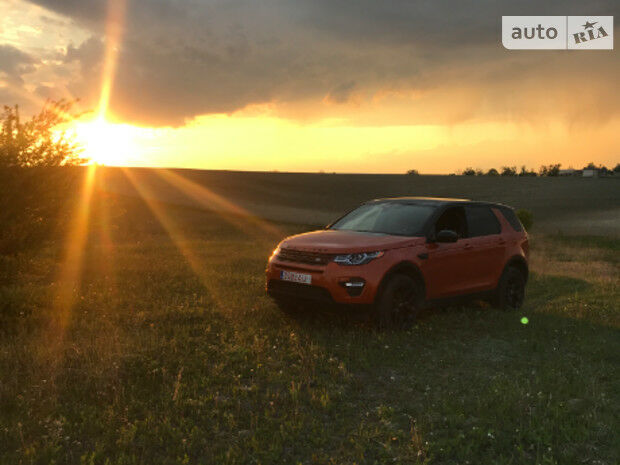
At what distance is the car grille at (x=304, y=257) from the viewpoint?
7.50m

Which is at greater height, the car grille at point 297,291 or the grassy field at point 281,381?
the car grille at point 297,291

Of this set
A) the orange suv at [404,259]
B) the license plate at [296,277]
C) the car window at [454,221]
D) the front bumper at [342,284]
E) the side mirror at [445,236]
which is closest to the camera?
the front bumper at [342,284]

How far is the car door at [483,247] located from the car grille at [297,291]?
2.74 metres

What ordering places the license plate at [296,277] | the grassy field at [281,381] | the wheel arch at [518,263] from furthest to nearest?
the wheel arch at [518,263] → the license plate at [296,277] → the grassy field at [281,381]

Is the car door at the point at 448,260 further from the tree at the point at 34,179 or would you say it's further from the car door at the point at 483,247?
the tree at the point at 34,179

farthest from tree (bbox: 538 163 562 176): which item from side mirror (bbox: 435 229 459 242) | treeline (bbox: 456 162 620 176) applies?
side mirror (bbox: 435 229 459 242)

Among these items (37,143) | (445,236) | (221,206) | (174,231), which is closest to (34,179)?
(37,143)

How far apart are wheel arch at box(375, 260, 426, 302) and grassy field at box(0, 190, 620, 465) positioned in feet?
2.07

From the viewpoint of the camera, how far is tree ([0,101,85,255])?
882 centimetres

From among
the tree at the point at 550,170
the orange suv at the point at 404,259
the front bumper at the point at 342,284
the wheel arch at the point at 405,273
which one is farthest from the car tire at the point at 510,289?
the tree at the point at 550,170

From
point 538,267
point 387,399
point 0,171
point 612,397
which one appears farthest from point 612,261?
point 0,171

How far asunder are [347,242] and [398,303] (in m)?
1.12

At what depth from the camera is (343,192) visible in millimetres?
61656

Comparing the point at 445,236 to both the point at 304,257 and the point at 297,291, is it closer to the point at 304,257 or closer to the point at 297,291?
the point at 304,257
